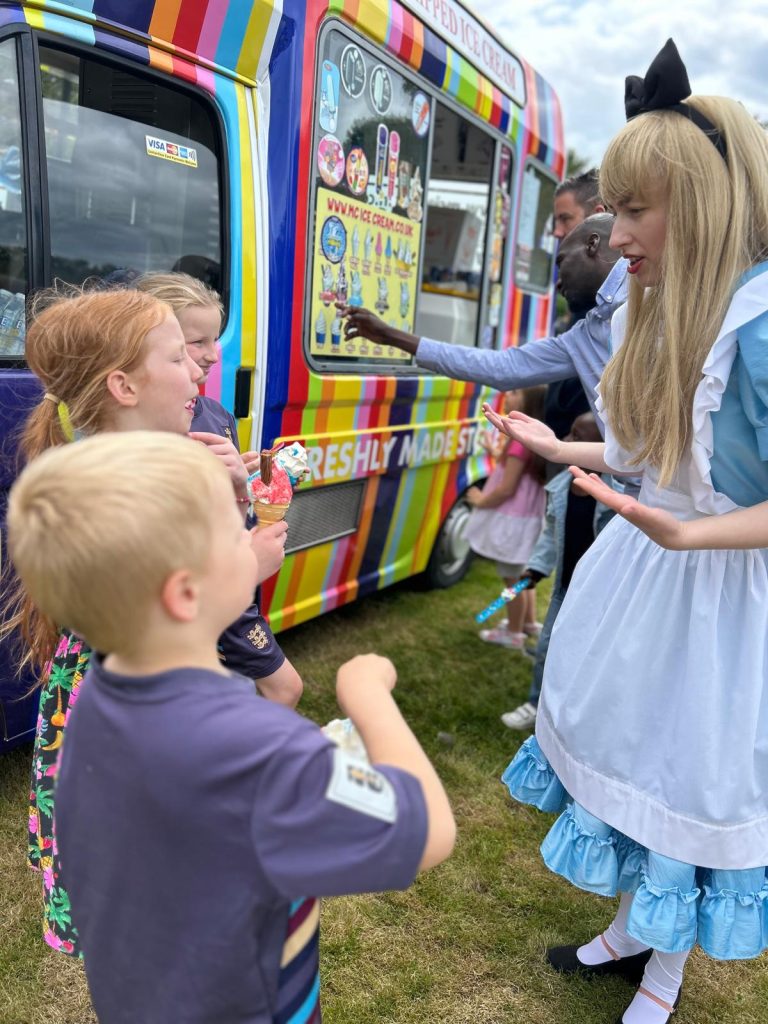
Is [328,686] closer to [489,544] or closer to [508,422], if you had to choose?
[489,544]

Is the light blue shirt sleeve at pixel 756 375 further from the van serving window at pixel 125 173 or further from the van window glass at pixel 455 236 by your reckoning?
the van window glass at pixel 455 236

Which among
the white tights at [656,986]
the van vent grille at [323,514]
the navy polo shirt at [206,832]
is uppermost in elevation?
the navy polo shirt at [206,832]

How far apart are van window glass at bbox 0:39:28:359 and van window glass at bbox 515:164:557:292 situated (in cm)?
315

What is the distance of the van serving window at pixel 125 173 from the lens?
2.29 meters

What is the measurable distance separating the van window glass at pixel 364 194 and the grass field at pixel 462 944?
1.64m

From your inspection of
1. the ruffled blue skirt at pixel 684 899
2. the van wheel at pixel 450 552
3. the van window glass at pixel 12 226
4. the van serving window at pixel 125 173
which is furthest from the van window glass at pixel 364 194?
the ruffled blue skirt at pixel 684 899

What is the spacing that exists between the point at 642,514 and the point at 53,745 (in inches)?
46.0

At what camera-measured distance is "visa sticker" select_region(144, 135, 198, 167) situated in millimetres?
2492

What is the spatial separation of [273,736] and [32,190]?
185 centimetres

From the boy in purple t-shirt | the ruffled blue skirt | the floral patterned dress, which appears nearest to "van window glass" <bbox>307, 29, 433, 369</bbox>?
the floral patterned dress

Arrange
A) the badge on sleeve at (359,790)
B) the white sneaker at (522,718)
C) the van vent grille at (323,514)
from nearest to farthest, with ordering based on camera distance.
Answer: the badge on sleeve at (359,790) → the van vent grille at (323,514) → the white sneaker at (522,718)

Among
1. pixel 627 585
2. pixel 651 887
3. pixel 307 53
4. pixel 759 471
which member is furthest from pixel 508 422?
pixel 307 53

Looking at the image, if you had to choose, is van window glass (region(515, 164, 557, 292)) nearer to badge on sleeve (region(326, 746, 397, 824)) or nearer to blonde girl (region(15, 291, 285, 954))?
blonde girl (region(15, 291, 285, 954))

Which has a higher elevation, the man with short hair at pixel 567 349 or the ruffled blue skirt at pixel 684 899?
the man with short hair at pixel 567 349
